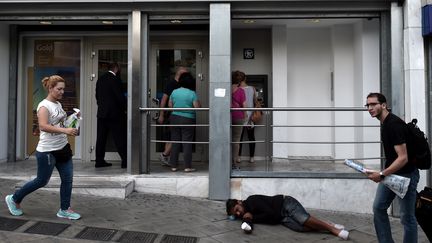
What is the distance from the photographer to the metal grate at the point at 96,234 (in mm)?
5268

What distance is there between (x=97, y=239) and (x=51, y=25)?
19.0 ft

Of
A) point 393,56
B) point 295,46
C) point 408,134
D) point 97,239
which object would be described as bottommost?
point 97,239

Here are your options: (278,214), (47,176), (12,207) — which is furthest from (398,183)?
(12,207)

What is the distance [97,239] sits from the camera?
522 centimetres

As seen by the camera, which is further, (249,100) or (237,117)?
(249,100)

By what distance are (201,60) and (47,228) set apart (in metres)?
5.19

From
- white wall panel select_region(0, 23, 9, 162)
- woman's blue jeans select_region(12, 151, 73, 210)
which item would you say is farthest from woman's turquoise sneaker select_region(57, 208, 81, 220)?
white wall panel select_region(0, 23, 9, 162)

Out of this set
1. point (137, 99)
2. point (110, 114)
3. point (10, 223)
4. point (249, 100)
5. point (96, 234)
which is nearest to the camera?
point (96, 234)

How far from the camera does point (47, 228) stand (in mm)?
5414

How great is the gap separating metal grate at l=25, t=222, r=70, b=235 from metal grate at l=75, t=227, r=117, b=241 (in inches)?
10.3

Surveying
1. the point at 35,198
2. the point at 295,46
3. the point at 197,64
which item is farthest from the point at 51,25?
the point at 295,46

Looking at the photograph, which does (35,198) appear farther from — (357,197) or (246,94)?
(357,197)

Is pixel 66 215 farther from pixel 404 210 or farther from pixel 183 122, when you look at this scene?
pixel 404 210

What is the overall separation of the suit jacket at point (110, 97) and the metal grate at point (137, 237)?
347cm
